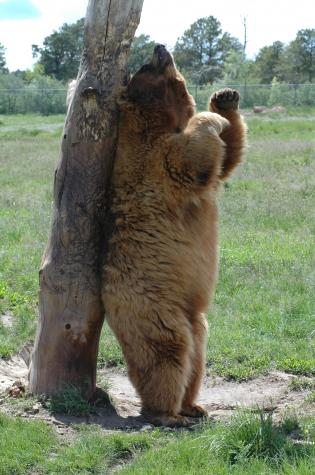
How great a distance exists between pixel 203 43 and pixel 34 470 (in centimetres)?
8108

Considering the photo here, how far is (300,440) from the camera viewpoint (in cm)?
480

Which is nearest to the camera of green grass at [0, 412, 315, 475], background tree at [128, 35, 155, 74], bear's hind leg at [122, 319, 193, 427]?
green grass at [0, 412, 315, 475]

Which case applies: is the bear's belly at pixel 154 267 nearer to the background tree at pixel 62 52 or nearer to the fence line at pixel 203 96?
the fence line at pixel 203 96

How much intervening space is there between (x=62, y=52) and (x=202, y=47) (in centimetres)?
1506

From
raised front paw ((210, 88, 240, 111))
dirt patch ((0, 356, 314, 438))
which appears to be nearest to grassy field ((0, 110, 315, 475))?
dirt patch ((0, 356, 314, 438))

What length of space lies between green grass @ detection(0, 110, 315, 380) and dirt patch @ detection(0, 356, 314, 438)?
0.17m

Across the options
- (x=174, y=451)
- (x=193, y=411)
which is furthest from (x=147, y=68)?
(x=174, y=451)

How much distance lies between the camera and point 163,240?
5770 millimetres

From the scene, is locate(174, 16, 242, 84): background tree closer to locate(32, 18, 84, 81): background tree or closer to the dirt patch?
locate(32, 18, 84, 81): background tree

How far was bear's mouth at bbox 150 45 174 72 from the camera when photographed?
600 cm

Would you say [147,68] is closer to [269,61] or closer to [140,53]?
[140,53]

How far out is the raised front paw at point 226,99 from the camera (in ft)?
20.8

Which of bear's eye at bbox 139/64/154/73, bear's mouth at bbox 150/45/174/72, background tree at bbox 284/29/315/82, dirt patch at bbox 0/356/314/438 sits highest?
background tree at bbox 284/29/315/82

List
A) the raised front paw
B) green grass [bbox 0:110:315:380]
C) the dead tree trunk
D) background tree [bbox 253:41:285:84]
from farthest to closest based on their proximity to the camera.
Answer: background tree [bbox 253:41:285:84] → green grass [bbox 0:110:315:380] → the raised front paw → the dead tree trunk
